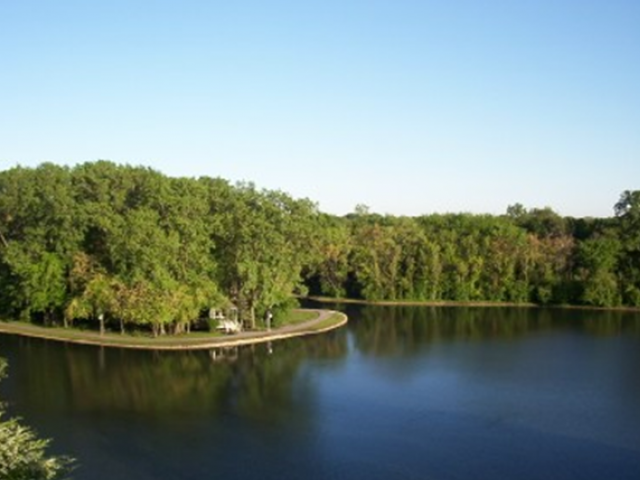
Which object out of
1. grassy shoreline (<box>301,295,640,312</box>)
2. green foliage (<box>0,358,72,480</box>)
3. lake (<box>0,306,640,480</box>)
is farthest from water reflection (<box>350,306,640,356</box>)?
green foliage (<box>0,358,72,480</box>)

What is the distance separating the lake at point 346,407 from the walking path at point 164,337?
1392 millimetres

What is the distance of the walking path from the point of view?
153 ft

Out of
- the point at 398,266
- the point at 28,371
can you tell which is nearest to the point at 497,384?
the point at 28,371

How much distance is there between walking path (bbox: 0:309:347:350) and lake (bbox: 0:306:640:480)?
1392mm

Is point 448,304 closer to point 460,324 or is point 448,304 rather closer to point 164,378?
point 460,324

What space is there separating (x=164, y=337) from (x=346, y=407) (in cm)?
2049

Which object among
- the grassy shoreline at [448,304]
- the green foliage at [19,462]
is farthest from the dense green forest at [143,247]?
the green foliage at [19,462]

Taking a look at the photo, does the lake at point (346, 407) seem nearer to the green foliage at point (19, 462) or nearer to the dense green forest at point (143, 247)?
the dense green forest at point (143, 247)

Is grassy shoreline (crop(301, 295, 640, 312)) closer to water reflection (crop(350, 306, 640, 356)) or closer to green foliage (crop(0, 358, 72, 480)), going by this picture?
water reflection (crop(350, 306, 640, 356))

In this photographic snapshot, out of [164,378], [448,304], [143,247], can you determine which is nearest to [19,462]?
[164,378]

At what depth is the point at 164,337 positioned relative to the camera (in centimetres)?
4866

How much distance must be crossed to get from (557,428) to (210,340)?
25892mm

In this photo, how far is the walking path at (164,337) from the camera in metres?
46.5

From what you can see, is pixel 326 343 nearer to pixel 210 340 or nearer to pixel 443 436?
pixel 210 340
